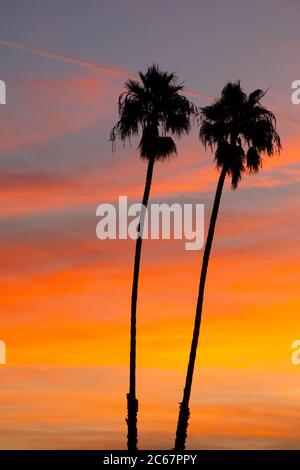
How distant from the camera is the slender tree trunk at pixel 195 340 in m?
84.9

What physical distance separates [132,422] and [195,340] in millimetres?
5374

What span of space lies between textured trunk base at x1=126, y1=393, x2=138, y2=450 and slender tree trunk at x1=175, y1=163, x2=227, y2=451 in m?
2.20

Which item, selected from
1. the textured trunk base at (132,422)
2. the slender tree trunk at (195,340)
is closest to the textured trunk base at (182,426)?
the slender tree trunk at (195,340)

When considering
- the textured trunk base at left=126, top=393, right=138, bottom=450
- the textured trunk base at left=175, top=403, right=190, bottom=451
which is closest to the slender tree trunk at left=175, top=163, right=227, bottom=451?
the textured trunk base at left=175, top=403, right=190, bottom=451

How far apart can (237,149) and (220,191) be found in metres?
2.47

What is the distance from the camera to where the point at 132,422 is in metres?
84.9

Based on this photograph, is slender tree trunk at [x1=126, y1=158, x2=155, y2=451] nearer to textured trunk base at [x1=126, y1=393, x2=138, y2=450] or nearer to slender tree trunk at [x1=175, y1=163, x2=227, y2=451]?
textured trunk base at [x1=126, y1=393, x2=138, y2=450]

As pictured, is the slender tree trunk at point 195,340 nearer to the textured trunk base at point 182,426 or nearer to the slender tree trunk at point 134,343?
the textured trunk base at point 182,426

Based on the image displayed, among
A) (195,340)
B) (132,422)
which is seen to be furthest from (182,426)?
(195,340)

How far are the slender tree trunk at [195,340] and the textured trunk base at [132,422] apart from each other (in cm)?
220

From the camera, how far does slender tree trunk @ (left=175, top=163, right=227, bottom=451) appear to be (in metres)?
84.9

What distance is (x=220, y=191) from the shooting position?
8775cm

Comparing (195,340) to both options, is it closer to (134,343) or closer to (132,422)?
(134,343)
